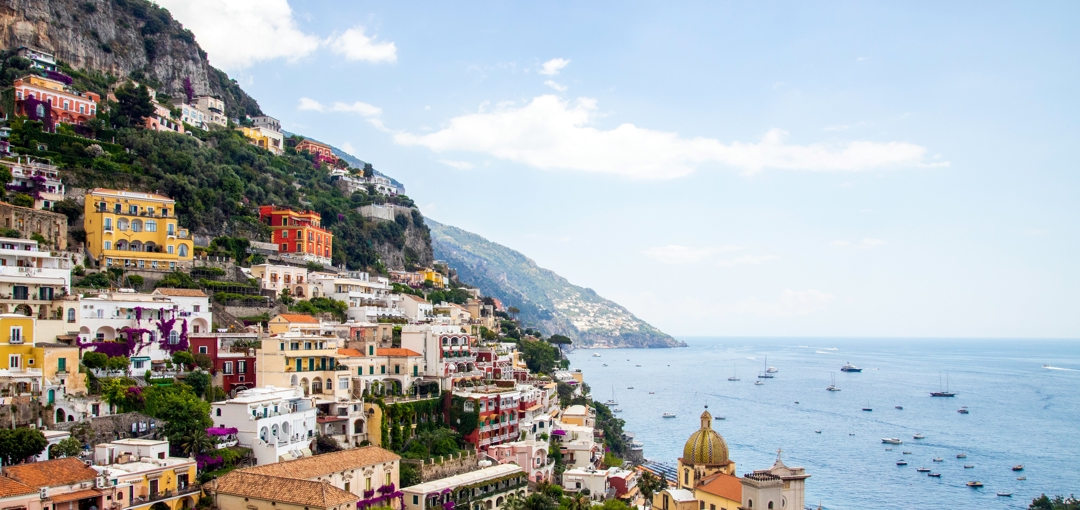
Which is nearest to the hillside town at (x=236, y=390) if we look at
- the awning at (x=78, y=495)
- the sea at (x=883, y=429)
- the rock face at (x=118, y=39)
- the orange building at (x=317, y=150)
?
the awning at (x=78, y=495)

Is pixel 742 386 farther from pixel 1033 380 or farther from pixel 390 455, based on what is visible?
pixel 390 455

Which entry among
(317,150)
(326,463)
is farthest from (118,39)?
(326,463)

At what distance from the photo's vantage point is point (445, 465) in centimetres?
4553

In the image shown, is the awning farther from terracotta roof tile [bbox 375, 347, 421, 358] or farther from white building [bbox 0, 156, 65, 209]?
white building [bbox 0, 156, 65, 209]

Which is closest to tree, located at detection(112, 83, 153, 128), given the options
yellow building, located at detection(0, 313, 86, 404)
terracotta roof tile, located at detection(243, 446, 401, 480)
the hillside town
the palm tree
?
the hillside town

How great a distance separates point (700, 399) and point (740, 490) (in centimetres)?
9376

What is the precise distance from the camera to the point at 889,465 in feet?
268

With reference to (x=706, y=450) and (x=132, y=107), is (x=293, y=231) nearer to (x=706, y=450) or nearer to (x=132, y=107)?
(x=132, y=107)

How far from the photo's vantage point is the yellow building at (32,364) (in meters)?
35.5

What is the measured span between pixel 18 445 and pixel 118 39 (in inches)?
2553

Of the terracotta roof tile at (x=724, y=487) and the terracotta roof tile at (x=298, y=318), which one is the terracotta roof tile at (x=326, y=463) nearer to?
the terracotta roof tile at (x=298, y=318)

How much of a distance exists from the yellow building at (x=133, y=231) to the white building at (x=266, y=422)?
57.1ft

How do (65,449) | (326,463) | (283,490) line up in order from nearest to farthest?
(65,449), (283,490), (326,463)

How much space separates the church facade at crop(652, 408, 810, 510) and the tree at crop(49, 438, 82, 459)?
27658 mm
